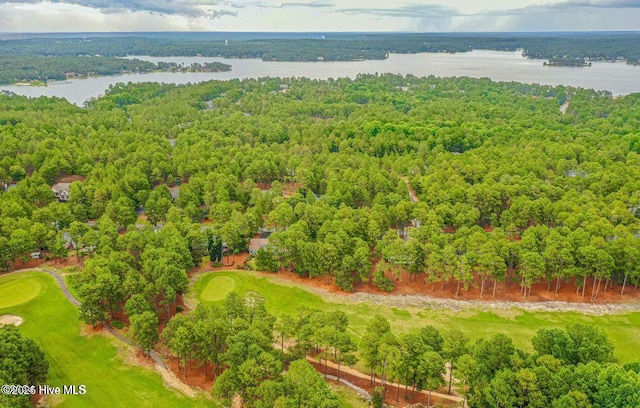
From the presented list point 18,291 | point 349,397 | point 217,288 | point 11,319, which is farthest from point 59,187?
point 349,397

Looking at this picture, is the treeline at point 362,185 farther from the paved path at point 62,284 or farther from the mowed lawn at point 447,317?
the mowed lawn at point 447,317

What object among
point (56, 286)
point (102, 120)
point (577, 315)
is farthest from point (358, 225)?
point (102, 120)

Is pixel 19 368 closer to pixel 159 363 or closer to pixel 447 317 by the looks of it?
pixel 159 363

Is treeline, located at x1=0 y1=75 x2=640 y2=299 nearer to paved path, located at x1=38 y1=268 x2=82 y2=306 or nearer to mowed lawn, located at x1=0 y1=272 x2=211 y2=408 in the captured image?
paved path, located at x1=38 y1=268 x2=82 y2=306

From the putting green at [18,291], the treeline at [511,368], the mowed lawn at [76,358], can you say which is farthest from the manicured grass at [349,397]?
the putting green at [18,291]

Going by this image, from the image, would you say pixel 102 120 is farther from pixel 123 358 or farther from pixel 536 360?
pixel 536 360

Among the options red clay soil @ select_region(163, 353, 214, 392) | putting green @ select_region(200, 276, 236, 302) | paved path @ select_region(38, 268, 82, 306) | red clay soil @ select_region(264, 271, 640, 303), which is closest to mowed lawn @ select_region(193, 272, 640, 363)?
putting green @ select_region(200, 276, 236, 302)
